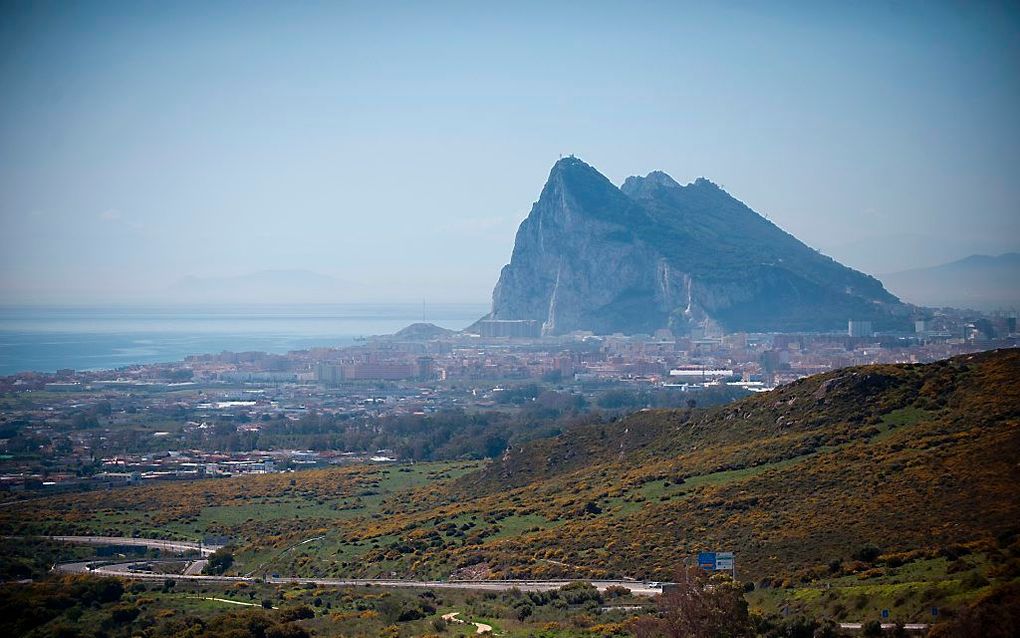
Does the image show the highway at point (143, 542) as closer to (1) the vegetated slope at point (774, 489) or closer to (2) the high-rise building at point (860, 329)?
(1) the vegetated slope at point (774, 489)

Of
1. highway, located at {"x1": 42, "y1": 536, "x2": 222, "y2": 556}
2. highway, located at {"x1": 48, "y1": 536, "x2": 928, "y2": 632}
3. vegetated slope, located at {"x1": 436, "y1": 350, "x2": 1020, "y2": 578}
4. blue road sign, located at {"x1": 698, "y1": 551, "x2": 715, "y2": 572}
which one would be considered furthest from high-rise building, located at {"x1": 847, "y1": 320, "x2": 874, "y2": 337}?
blue road sign, located at {"x1": 698, "y1": 551, "x2": 715, "y2": 572}

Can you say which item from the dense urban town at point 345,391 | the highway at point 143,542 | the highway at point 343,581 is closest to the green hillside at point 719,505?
the highway at point 343,581

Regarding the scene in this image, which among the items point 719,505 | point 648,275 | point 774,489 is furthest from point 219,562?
point 648,275

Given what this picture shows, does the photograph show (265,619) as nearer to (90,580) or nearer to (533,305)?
(90,580)

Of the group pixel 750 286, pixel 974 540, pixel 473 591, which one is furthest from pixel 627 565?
pixel 750 286

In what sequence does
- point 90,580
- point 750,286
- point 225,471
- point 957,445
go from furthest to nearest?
point 750,286 < point 225,471 < point 957,445 < point 90,580

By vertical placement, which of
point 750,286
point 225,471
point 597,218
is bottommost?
point 225,471

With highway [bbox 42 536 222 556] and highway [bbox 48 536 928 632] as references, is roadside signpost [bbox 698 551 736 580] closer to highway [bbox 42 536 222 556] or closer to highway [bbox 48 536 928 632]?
highway [bbox 48 536 928 632]
